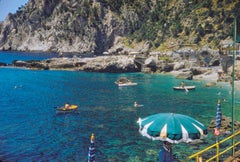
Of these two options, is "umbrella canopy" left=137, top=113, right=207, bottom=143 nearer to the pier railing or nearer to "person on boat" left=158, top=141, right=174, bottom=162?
"person on boat" left=158, top=141, right=174, bottom=162

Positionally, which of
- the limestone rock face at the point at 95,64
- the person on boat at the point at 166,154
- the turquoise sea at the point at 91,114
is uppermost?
the person on boat at the point at 166,154

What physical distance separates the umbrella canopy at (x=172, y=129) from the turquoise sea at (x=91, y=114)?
18001mm

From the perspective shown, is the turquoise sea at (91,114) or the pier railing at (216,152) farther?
the turquoise sea at (91,114)

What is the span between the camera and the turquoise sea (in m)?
32.3

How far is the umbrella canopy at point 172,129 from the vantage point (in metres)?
11.7

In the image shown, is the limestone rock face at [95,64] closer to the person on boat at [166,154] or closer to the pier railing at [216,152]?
the pier railing at [216,152]

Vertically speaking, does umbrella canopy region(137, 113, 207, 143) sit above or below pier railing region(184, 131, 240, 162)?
above

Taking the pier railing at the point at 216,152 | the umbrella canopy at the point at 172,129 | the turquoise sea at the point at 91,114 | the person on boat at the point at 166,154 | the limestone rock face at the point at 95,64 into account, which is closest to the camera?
the umbrella canopy at the point at 172,129

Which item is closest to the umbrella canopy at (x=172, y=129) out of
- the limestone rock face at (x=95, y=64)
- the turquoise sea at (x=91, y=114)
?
the turquoise sea at (x=91, y=114)

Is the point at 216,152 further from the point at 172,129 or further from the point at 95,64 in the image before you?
the point at 95,64

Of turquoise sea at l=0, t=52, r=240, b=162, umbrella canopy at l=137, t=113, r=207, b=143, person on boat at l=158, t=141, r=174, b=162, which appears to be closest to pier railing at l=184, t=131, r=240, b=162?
person on boat at l=158, t=141, r=174, b=162

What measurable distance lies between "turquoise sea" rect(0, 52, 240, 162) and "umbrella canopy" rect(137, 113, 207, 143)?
18.0 m

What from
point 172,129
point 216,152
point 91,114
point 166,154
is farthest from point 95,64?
point 172,129

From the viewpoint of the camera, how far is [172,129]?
11.8 m
